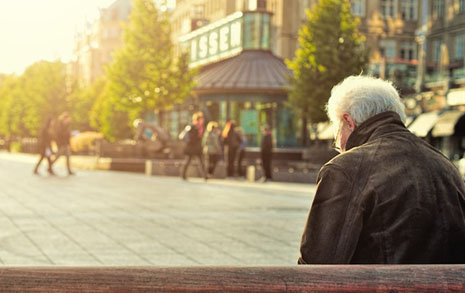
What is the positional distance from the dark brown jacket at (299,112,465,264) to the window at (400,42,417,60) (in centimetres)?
6533

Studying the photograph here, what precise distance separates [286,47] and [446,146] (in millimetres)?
18537

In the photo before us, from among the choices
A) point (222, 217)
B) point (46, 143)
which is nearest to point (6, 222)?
point (222, 217)

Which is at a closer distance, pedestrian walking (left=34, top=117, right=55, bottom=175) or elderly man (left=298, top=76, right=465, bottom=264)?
elderly man (left=298, top=76, right=465, bottom=264)

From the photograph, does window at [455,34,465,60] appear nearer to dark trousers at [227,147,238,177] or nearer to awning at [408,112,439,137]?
awning at [408,112,439,137]

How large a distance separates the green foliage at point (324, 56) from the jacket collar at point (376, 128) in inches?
1122

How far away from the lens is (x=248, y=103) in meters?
43.6

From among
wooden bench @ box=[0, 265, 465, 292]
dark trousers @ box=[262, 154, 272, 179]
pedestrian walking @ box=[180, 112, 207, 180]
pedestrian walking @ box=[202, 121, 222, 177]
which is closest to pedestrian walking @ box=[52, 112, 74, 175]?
pedestrian walking @ box=[180, 112, 207, 180]

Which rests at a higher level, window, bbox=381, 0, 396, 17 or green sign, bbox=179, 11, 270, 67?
window, bbox=381, 0, 396, 17

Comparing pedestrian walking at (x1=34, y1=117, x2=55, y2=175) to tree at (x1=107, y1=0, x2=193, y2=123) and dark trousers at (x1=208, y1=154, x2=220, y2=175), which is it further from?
tree at (x1=107, y1=0, x2=193, y2=123)

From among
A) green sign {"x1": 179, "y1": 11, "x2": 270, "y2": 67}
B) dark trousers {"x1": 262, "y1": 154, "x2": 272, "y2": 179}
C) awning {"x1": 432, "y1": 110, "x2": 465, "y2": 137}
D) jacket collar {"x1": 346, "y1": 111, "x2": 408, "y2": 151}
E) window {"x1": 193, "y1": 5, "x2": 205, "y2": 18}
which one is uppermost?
window {"x1": 193, "y1": 5, "x2": 205, "y2": 18}

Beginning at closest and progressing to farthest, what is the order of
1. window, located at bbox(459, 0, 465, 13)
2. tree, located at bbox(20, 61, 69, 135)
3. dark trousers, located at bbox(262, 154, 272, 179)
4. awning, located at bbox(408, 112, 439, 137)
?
dark trousers, located at bbox(262, 154, 272, 179) → awning, located at bbox(408, 112, 439, 137) → window, located at bbox(459, 0, 465, 13) → tree, located at bbox(20, 61, 69, 135)

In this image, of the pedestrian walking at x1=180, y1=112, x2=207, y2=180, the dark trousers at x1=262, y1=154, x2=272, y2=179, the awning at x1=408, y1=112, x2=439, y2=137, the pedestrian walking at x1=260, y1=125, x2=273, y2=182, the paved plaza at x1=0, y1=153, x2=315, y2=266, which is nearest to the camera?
the paved plaza at x1=0, y1=153, x2=315, y2=266

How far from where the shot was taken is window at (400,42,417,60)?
67062 millimetres

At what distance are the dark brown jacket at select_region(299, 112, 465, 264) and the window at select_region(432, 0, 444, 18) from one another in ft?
203
